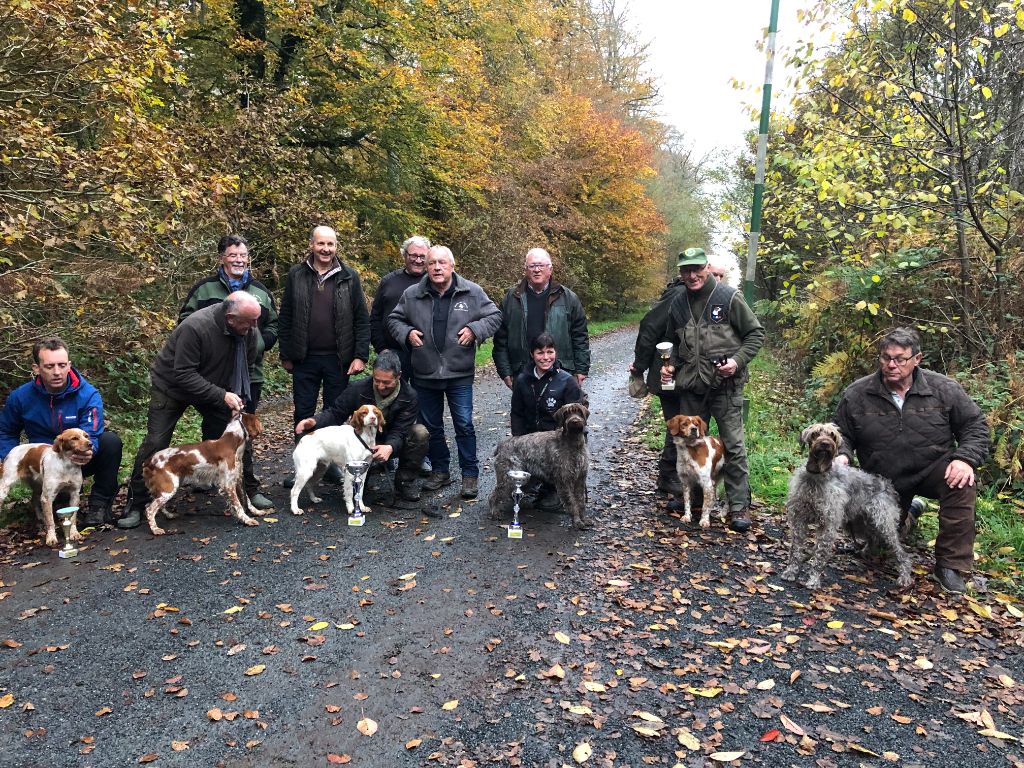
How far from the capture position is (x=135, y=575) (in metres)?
4.53

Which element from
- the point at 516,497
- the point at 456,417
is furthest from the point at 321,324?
the point at 516,497

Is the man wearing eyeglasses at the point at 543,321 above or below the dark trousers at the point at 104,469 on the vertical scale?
above

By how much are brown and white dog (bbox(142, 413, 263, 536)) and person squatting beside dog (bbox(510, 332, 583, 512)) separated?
2473 mm

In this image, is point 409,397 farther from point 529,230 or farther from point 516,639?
point 529,230

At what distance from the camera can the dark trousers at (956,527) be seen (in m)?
4.45

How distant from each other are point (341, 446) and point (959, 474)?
15.8 feet

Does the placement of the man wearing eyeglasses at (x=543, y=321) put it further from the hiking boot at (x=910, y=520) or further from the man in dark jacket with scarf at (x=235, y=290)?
the hiking boot at (x=910, y=520)

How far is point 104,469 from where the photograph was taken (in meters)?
5.37

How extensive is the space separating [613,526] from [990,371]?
4832mm

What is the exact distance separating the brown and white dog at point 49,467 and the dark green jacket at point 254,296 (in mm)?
1364

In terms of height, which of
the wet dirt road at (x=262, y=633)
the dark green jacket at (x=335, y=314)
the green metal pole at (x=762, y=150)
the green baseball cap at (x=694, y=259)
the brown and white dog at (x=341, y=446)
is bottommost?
the wet dirt road at (x=262, y=633)

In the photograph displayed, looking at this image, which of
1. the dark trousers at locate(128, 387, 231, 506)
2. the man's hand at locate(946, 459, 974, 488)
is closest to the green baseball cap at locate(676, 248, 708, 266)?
the man's hand at locate(946, 459, 974, 488)

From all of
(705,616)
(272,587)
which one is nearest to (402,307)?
(272,587)

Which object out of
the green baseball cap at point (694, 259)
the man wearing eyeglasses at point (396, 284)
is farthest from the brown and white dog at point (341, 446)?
the green baseball cap at point (694, 259)
